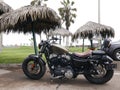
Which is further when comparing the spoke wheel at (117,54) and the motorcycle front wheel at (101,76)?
the spoke wheel at (117,54)

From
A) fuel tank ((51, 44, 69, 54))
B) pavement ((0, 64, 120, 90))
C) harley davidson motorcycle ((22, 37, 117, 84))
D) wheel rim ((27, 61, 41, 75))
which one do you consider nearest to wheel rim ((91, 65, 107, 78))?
harley davidson motorcycle ((22, 37, 117, 84))

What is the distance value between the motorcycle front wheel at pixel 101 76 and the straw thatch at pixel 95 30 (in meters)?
10.5

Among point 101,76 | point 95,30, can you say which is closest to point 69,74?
point 101,76

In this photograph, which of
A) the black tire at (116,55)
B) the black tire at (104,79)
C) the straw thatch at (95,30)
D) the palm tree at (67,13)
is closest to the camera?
the black tire at (104,79)

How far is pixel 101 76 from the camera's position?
910 centimetres

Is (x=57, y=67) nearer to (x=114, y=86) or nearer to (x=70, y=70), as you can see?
(x=70, y=70)

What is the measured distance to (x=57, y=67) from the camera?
9.30m

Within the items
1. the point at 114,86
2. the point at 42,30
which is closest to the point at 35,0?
the point at 42,30

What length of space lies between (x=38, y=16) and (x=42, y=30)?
4091 millimetres

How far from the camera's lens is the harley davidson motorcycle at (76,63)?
29.5ft

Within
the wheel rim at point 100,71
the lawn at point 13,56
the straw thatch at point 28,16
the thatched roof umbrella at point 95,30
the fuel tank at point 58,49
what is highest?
the straw thatch at point 28,16

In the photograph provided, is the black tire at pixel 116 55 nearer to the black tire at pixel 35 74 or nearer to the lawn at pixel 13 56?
the lawn at pixel 13 56

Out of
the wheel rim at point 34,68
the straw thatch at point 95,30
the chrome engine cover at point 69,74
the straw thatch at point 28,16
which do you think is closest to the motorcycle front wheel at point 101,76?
the chrome engine cover at point 69,74

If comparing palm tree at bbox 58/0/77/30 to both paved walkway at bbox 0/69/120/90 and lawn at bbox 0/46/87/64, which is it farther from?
paved walkway at bbox 0/69/120/90
